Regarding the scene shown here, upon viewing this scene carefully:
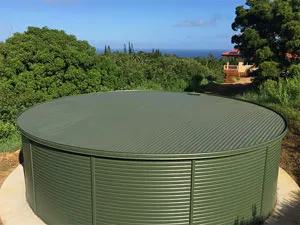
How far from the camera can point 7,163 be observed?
40.4 ft

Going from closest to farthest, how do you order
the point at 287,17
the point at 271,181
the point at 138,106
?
the point at 271,181 → the point at 138,106 → the point at 287,17

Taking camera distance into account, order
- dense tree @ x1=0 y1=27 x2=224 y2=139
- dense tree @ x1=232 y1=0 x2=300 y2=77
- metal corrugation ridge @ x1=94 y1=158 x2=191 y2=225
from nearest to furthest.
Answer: metal corrugation ridge @ x1=94 y1=158 x2=191 y2=225
dense tree @ x1=0 y1=27 x2=224 y2=139
dense tree @ x1=232 y1=0 x2=300 y2=77

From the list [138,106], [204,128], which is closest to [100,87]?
[138,106]

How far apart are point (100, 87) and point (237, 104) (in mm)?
10140

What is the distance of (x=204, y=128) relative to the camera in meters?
8.59

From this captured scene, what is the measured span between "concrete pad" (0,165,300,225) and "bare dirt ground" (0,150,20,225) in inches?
19.8

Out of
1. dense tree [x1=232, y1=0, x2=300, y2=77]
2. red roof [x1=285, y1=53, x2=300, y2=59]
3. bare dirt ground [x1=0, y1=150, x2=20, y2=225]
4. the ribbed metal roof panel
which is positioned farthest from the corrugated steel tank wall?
red roof [x1=285, y1=53, x2=300, y2=59]

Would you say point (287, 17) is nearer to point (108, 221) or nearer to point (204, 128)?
point (204, 128)

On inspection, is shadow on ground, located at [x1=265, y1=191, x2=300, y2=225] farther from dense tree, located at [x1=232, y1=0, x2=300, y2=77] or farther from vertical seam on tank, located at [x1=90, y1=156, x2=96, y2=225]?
dense tree, located at [x1=232, y1=0, x2=300, y2=77]

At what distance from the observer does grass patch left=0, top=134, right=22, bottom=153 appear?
540 inches

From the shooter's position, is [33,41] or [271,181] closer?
[271,181]

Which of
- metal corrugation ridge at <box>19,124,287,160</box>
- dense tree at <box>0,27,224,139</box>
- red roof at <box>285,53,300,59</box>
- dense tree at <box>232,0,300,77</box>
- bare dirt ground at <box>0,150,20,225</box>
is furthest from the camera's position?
red roof at <box>285,53,300,59</box>

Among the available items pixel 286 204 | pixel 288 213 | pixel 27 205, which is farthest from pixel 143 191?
pixel 286 204

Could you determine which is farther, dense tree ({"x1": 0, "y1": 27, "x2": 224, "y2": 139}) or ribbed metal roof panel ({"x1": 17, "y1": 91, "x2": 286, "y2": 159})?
dense tree ({"x1": 0, "y1": 27, "x2": 224, "y2": 139})
